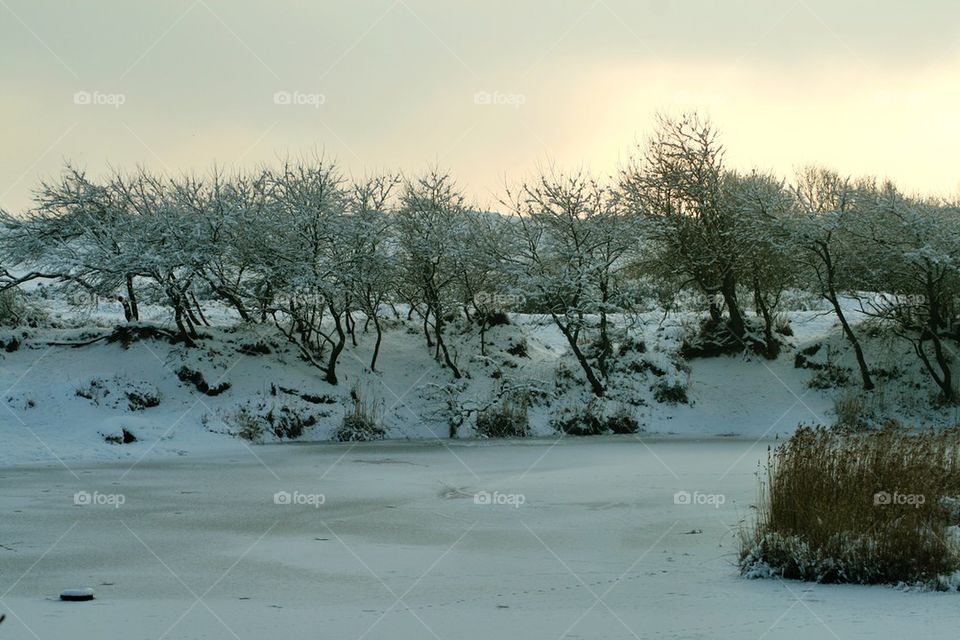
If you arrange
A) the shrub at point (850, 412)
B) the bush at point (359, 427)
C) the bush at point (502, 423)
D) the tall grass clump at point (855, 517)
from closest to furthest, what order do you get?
the tall grass clump at point (855, 517) → the bush at point (359, 427) → the shrub at point (850, 412) → the bush at point (502, 423)

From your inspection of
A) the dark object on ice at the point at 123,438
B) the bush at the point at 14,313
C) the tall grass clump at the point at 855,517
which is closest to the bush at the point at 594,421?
the dark object on ice at the point at 123,438

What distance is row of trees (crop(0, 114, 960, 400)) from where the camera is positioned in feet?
98.0

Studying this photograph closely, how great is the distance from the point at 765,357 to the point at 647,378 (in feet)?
15.8

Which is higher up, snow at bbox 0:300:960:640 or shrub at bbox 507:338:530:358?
shrub at bbox 507:338:530:358

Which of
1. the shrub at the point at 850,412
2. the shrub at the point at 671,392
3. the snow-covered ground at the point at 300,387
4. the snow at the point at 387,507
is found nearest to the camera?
the snow at the point at 387,507

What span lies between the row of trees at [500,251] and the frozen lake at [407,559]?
12.1m

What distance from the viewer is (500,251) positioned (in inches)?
1305

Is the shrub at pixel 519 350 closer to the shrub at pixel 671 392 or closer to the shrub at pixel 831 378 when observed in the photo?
the shrub at pixel 671 392

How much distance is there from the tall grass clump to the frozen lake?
0.29 m

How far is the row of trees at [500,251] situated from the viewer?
98.0 feet

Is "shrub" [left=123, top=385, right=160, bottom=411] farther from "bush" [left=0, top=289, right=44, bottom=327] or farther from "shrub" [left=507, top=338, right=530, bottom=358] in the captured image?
"shrub" [left=507, top=338, right=530, bottom=358]

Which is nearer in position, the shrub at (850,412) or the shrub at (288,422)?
the shrub at (288,422)

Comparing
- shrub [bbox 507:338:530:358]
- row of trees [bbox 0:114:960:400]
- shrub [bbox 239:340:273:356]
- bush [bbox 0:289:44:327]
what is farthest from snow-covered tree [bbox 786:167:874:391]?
bush [bbox 0:289:44:327]

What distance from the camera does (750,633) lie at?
7.09 metres
